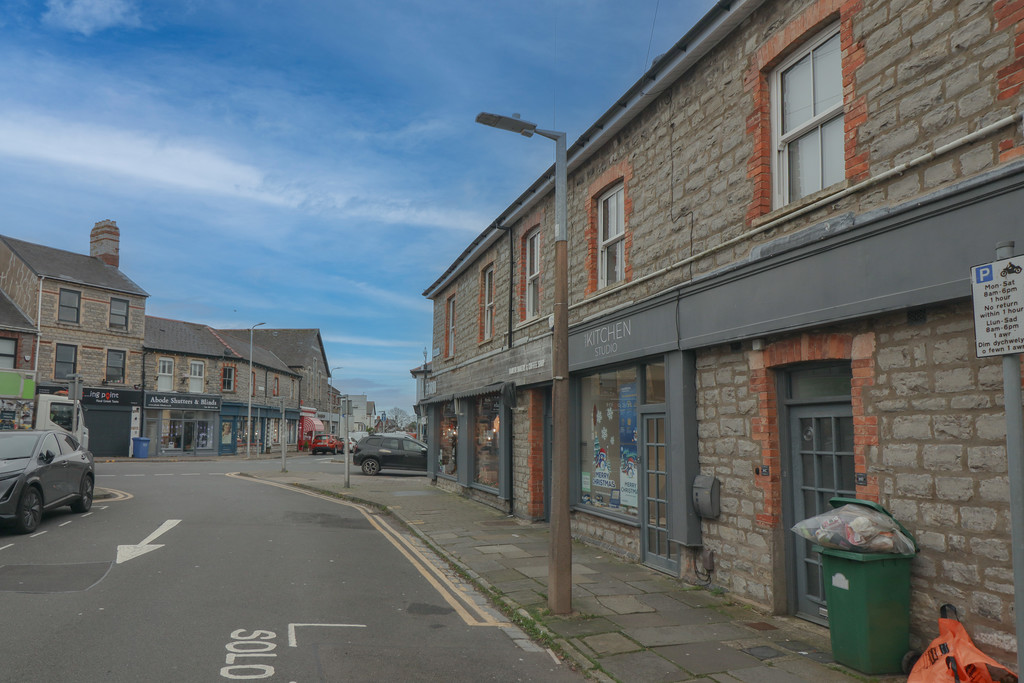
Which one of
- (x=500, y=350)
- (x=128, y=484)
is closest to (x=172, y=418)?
(x=128, y=484)

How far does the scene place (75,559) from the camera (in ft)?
30.6

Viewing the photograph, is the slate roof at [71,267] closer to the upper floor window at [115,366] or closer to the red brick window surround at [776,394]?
the upper floor window at [115,366]

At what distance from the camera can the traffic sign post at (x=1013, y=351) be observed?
3455mm

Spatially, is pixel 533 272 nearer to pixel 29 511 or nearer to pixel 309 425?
pixel 29 511

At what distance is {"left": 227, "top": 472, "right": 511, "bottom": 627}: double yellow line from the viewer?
7.18 metres

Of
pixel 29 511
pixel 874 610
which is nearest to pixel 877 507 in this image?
pixel 874 610

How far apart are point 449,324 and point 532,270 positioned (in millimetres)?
7185

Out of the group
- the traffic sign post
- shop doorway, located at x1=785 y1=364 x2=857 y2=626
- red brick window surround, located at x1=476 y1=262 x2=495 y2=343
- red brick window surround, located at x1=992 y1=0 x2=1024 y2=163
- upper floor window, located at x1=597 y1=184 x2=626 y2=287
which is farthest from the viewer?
red brick window surround, located at x1=476 y1=262 x2=495 y2=343

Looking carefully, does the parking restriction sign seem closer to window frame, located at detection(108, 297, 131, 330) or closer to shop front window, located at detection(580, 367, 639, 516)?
shop front window, located at detection(580, 367, 639, 516)

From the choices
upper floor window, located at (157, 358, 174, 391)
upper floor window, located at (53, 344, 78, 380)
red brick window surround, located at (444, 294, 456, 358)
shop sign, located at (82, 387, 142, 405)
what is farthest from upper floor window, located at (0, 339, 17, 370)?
red brick window surround, located at (444, 294, 456, 358)

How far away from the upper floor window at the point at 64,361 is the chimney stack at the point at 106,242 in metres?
7.02

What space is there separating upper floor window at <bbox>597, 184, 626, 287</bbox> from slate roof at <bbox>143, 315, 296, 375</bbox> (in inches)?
1457

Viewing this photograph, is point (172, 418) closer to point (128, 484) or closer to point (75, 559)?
point (128, 484)

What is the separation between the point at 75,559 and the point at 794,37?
10.8 m
